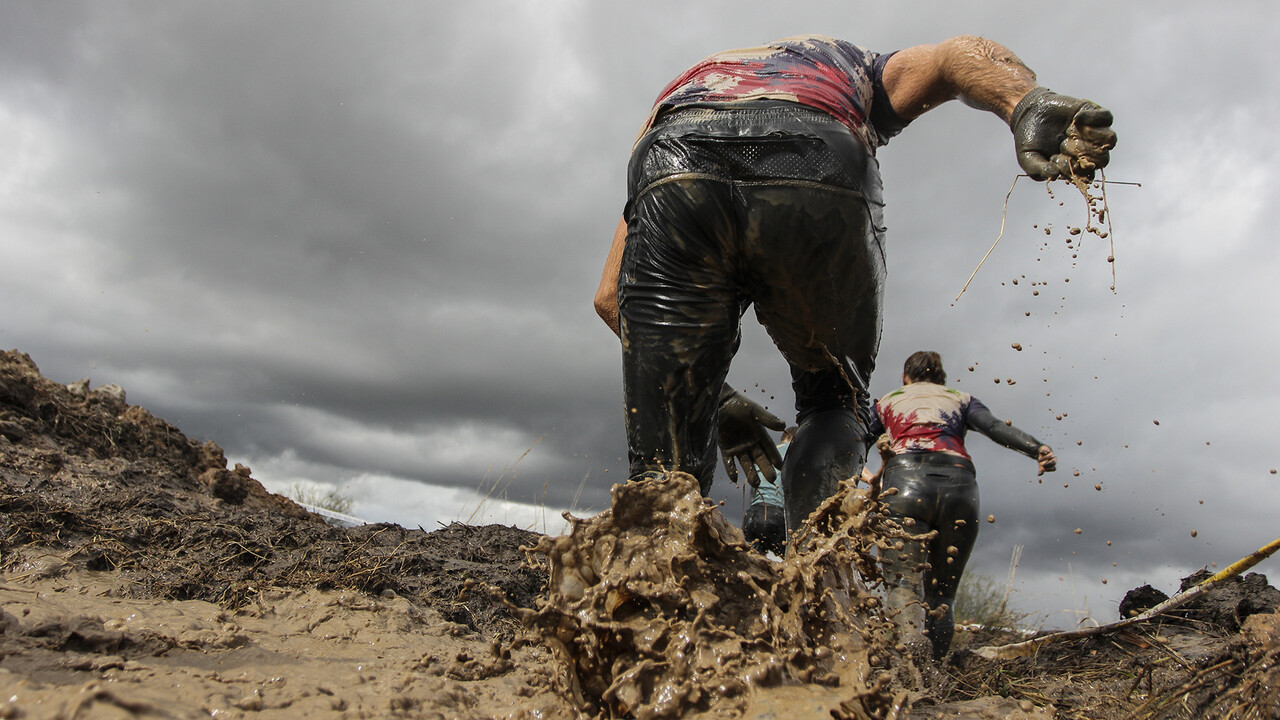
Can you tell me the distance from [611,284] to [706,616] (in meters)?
1.12

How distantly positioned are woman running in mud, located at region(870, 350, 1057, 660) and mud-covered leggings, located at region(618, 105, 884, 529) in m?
2.30

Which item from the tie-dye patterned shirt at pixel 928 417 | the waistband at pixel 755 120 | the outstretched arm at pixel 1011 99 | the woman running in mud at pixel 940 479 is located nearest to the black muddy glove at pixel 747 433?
the waistband at pixel 755 120

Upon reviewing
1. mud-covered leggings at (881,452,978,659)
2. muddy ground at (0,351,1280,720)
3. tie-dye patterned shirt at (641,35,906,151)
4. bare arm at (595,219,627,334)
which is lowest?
muddy ground at (0,351,1280,720)

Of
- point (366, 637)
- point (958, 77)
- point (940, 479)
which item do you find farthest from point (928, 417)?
point (366, 637)

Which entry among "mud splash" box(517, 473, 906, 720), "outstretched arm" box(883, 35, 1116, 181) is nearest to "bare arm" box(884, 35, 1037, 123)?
"outstretched arm" box(883, 35, 1116, 181)

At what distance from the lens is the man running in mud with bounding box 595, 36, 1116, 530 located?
1.66 m

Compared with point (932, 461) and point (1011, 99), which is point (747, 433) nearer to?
point (1011, 99)

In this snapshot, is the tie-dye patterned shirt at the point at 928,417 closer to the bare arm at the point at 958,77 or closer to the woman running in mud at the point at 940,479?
the woman running in mud at the point at 940,479

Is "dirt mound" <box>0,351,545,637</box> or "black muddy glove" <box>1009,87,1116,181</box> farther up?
→ "black muddy glove" <box>1009,87,1116,181</box>

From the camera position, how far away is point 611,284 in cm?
217

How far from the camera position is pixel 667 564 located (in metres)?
1.49

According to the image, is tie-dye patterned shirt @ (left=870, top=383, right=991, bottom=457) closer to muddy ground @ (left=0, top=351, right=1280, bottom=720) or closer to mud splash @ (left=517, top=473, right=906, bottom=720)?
muddy ground @ (left=0, top=351, right=1280, bottom=720)

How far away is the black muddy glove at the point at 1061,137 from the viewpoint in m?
1.58

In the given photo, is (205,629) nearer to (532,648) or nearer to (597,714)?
(532,648)
